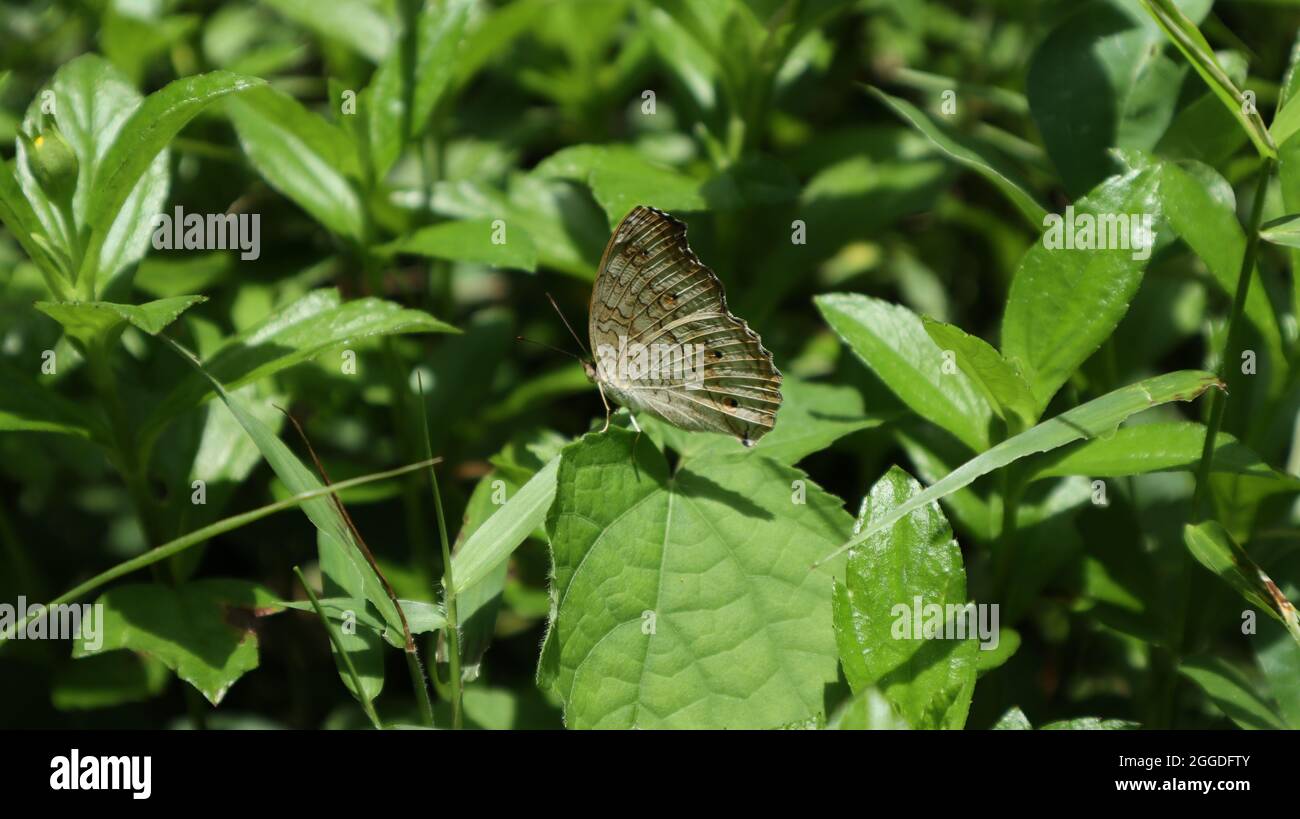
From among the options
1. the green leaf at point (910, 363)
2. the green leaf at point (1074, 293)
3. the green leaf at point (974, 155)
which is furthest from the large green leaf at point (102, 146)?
the green leaf at point (1074, 293)

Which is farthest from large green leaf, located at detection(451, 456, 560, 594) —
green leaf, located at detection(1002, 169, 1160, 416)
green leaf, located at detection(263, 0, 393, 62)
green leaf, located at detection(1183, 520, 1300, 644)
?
green leaf, located at detection(263, 0, 393, 62)

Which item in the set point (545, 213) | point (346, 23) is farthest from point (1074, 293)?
point (346, 23)

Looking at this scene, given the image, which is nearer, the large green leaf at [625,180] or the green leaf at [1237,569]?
the green leaf at [1237,569]

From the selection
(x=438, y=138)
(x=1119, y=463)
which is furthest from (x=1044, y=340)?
(x=438, y=138)

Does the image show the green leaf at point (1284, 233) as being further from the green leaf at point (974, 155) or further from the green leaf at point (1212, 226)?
the green leaf at point (974, 155)

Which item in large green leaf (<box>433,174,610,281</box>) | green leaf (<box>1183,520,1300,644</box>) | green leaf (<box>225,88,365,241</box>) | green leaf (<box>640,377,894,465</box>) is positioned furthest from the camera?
large green leaf (<box>433,174,610,281</box>)

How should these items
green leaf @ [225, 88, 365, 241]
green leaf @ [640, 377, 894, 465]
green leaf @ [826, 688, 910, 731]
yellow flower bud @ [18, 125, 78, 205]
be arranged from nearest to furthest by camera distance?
green leaf @ [826, 688, 910, 731], yellow flower bud @ [18, 125, 78, 205], green leaf @ [640, 377, 894, 465], green leaf @ [225, 88, 365, 241]

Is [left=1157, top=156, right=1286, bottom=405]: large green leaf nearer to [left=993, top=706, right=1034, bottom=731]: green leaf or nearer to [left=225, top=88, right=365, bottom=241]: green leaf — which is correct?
[left=993, top=706, right=1034, bottom=731]: green leaf
